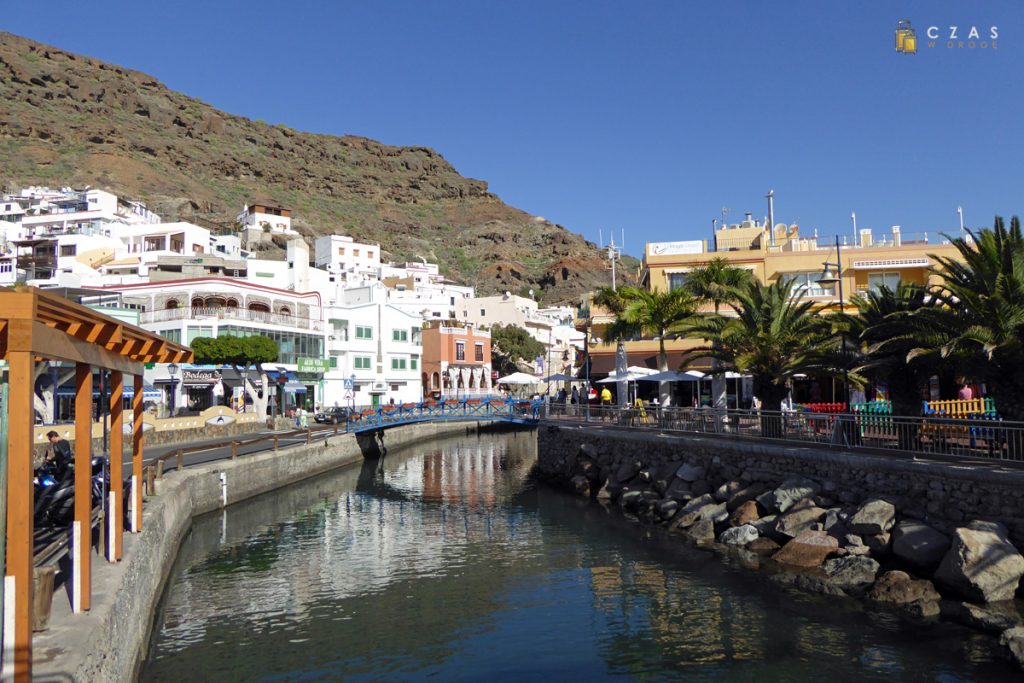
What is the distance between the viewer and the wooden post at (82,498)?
9.20 metres

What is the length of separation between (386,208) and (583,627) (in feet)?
624

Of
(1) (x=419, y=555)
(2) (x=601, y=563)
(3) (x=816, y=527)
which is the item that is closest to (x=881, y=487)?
(3) (x=816, y=527)

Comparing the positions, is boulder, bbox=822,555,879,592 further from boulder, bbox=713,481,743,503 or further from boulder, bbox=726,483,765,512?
boulder, bbox=713,481,743,503

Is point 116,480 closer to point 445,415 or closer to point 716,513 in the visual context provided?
point 716,513

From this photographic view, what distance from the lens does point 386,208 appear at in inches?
7756

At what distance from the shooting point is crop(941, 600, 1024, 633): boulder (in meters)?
13.0

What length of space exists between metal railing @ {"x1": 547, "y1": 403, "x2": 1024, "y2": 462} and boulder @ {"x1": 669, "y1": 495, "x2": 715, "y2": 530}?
2.93 m

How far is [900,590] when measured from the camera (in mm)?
15000

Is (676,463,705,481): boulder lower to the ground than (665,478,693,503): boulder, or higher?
higher

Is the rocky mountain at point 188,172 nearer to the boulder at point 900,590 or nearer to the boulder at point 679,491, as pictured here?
the boulder at point 679,491

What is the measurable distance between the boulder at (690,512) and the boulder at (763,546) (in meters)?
2.97

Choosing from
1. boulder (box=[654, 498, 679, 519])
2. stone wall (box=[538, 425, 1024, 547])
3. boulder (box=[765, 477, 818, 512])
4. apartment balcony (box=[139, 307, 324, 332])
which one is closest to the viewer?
stone wall (box=[538, 425, 1024, 547])

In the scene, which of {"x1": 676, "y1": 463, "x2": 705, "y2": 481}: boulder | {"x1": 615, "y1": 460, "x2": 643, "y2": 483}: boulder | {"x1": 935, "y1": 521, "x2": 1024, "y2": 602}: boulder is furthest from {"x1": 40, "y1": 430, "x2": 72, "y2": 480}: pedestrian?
{"x1": 615, "y1": 460, "x2": 643, "y2": 483}: boulder

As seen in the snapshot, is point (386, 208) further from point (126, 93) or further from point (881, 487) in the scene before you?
point (881, 487)
